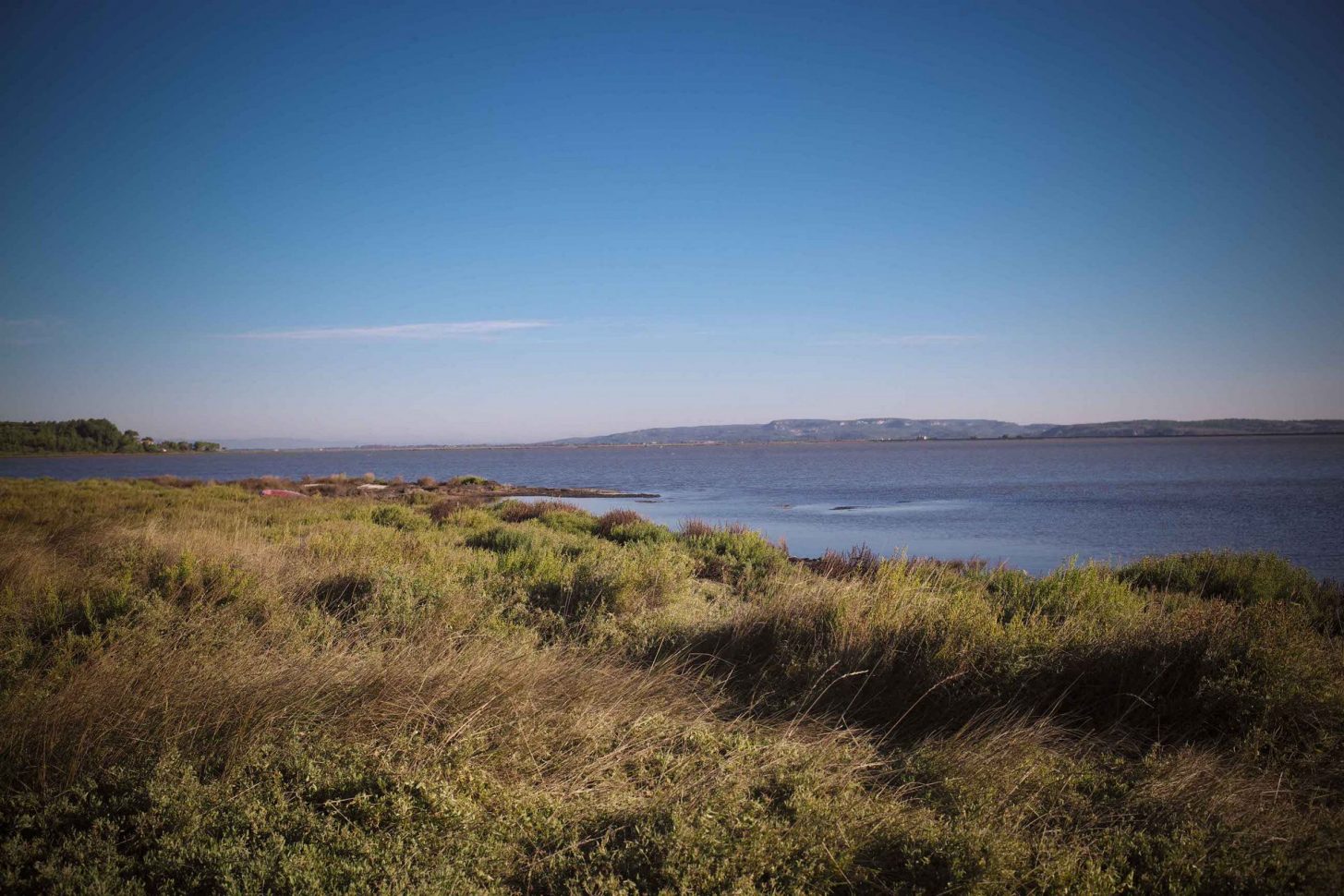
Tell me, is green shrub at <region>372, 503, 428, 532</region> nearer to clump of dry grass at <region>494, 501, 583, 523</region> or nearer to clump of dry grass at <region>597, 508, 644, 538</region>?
clump of dry grass at <region>494, 501, 583, 523</region>

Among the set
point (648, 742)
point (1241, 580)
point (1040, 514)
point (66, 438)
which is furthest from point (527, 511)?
point (66, 438)

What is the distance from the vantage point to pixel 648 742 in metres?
4.77

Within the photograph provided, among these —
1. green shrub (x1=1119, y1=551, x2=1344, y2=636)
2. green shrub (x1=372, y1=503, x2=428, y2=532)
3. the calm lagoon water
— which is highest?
green shrub (x1=372, y1=503, x2=428, y2=532)

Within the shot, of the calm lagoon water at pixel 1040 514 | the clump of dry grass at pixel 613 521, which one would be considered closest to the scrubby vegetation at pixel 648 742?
the calm lagoon water at pixel 1040 514

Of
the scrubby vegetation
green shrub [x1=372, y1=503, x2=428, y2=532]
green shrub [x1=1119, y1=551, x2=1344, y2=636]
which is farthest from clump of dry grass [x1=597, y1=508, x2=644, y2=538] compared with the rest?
green shrub [x1=1119, y1=551, x2=1344, y2=636]

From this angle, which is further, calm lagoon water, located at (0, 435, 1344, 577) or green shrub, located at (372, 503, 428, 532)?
calm lagoon water, located at (0, 435, 1344, 577)

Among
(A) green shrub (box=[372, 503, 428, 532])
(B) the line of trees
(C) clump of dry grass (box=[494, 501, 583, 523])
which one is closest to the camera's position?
(A) green shrub (box=[372, 503, 428, 532])

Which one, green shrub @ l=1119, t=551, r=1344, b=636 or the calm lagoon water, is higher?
green shrub @ l=1119, t=551, r=1344, b=636

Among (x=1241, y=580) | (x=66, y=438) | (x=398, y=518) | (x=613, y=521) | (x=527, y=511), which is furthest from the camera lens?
(x=66, y=438)

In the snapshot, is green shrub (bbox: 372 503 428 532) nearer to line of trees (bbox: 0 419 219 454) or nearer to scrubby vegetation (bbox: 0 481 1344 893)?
scrubby vegetation (bbox: 0 481 1344 893)

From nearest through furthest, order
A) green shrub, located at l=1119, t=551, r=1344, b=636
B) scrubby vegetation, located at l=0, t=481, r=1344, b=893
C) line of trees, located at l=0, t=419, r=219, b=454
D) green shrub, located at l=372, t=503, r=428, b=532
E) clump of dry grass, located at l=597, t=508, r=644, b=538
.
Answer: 1. scrubby vegetation, located at l=0, t=481, r=1344, b=893
2. green shrub, located at l=1119, t=551, r=1344, b=636
3. green shrub, located at l=372, t=503, r=428, b=532
4. clump of dry grass, located at l=597, t=508, r=644, b=538
5. line of trees, located at l=0, t=419, r=219, b=454

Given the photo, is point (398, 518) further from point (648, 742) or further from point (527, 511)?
point (648, 742)

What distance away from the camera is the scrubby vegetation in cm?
333

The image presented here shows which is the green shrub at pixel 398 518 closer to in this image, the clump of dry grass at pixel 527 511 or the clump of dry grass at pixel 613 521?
the clump of dry grass at pixel 527 511
